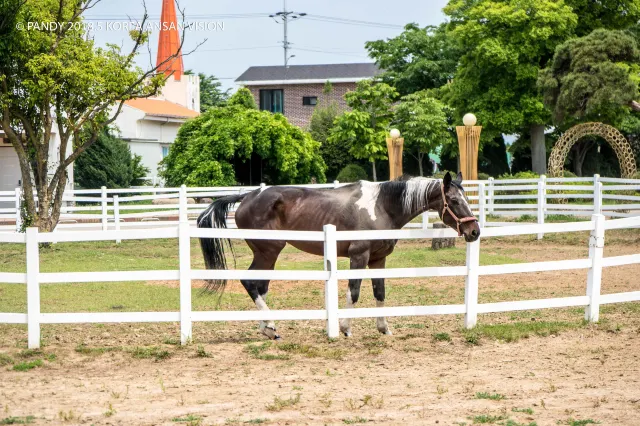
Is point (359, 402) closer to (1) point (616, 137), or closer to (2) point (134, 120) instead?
(1) point (616, 137)

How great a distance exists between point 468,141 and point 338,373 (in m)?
16.4

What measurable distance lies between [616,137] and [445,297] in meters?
18.4

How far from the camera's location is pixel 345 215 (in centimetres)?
955

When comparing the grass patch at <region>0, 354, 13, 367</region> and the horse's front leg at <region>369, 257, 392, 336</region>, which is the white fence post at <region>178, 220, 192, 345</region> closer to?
the grass patch at <region>0, 354, 13, 367</region>

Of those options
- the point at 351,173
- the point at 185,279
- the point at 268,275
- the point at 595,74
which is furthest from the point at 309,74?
the point at 185,279

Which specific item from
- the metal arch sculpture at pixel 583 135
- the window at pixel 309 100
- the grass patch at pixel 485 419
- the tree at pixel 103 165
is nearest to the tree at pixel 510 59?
the metal arch sculpture at pixel 583 135

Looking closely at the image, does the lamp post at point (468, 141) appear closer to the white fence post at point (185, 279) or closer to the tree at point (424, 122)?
the white fence post at point (185, 279)

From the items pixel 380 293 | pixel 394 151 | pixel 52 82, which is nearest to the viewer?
pixel 380 293

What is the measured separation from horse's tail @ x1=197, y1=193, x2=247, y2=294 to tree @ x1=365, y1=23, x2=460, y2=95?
36249mm

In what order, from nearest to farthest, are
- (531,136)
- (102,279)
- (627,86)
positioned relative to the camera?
(102,279) < (627,86) < (531,136)

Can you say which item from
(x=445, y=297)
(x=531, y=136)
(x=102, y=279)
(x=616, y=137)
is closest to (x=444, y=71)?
(x=531, y=136)

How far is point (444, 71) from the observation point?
4581 centimetres

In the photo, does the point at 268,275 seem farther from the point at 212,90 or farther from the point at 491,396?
the point at 212,90

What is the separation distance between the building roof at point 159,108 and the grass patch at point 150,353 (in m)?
35.0
